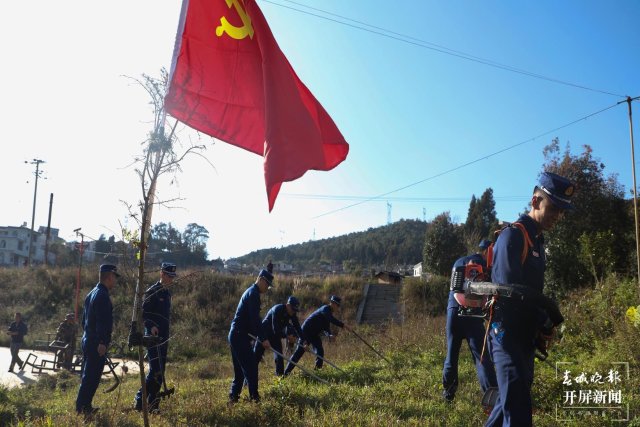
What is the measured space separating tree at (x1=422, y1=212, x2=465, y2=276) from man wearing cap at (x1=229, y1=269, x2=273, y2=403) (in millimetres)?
31522

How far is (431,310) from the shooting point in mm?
28422

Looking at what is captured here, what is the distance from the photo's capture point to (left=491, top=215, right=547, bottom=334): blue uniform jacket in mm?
3488

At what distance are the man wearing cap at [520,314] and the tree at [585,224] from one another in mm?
14767

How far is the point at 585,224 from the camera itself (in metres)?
20.2

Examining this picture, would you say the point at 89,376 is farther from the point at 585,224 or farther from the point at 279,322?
the point at 585,224

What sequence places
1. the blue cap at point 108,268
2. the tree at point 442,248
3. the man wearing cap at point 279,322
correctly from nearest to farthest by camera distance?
the blue cap at point 108,268 < the man wearing cap at point 279,322 < the tree at point 442,248

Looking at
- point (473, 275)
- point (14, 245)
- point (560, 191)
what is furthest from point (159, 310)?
point (14, 245)

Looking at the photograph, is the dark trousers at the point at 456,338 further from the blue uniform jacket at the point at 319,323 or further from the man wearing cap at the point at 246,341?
the blue uniform jacket at the point at 319,323

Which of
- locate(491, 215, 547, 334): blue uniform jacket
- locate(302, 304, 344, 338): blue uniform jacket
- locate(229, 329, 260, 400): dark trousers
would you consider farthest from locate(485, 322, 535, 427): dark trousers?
locate(302, 304, 344, 338): blue uniform jacket

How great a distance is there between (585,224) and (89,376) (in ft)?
64.5

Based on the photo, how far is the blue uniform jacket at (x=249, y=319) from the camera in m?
6.71

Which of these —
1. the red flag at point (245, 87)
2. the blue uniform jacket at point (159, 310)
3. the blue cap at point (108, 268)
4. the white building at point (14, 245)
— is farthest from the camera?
the white building at point (14, 245)

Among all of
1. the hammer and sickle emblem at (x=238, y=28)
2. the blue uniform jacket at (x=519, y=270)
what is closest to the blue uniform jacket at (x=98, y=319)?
the hammer and sickle emblem at (x=238, y=28)

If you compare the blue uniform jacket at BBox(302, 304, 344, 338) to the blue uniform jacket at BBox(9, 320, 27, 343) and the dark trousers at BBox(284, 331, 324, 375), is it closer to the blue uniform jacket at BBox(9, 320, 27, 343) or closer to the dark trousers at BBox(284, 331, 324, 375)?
the dark trousers at BBox(284, 331, 324, 375)
